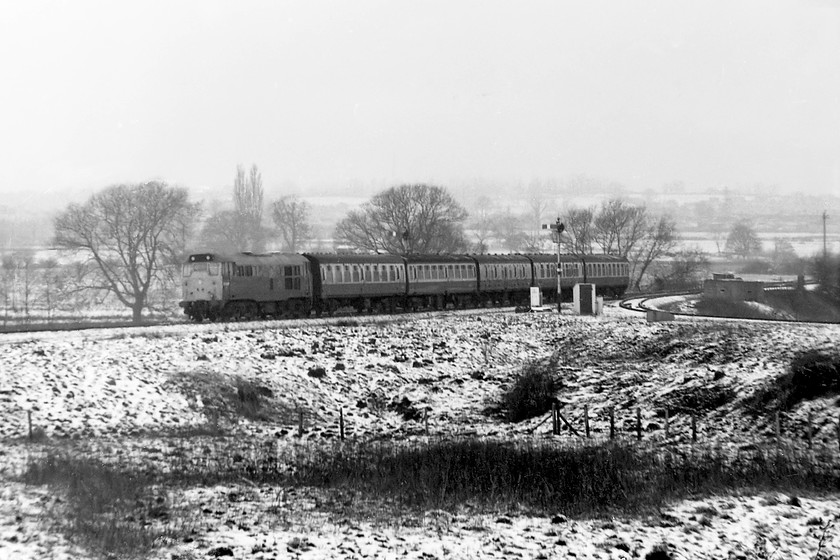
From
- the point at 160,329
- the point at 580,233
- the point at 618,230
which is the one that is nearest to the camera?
the point at 160,329

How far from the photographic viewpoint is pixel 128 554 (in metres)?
13.6

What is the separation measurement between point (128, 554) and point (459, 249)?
284 ft

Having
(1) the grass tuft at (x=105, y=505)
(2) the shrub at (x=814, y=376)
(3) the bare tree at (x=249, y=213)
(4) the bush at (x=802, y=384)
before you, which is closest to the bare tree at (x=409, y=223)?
(3) the bare tree at (x=249, y=213)

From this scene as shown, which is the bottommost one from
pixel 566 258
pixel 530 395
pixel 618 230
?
pixel 530 395

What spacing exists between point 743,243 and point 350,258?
326ft

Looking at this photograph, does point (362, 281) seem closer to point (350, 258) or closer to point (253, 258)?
point (350, 258)

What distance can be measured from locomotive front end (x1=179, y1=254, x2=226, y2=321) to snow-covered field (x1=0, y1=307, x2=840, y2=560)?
5307mm

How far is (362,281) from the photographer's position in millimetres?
52219

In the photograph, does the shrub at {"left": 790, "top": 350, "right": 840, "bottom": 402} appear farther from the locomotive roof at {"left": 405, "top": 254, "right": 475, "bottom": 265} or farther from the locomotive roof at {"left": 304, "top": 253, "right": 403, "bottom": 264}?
the locomotive roof at {"left": 405, "top": 254, "right": 475, "bottom": 265}

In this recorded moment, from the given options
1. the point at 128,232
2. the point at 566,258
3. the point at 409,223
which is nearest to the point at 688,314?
the point at 566,258

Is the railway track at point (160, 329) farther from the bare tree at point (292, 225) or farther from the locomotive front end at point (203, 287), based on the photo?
the bare tree at point (292, 225)

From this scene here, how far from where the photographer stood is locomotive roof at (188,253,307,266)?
141 ft

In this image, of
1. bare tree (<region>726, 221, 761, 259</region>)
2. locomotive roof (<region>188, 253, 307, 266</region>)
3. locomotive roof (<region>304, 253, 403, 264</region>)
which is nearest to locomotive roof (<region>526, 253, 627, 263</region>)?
locomotive roof (<region>304, 253, 403, 264</region>)

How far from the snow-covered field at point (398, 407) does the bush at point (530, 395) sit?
638 mm
